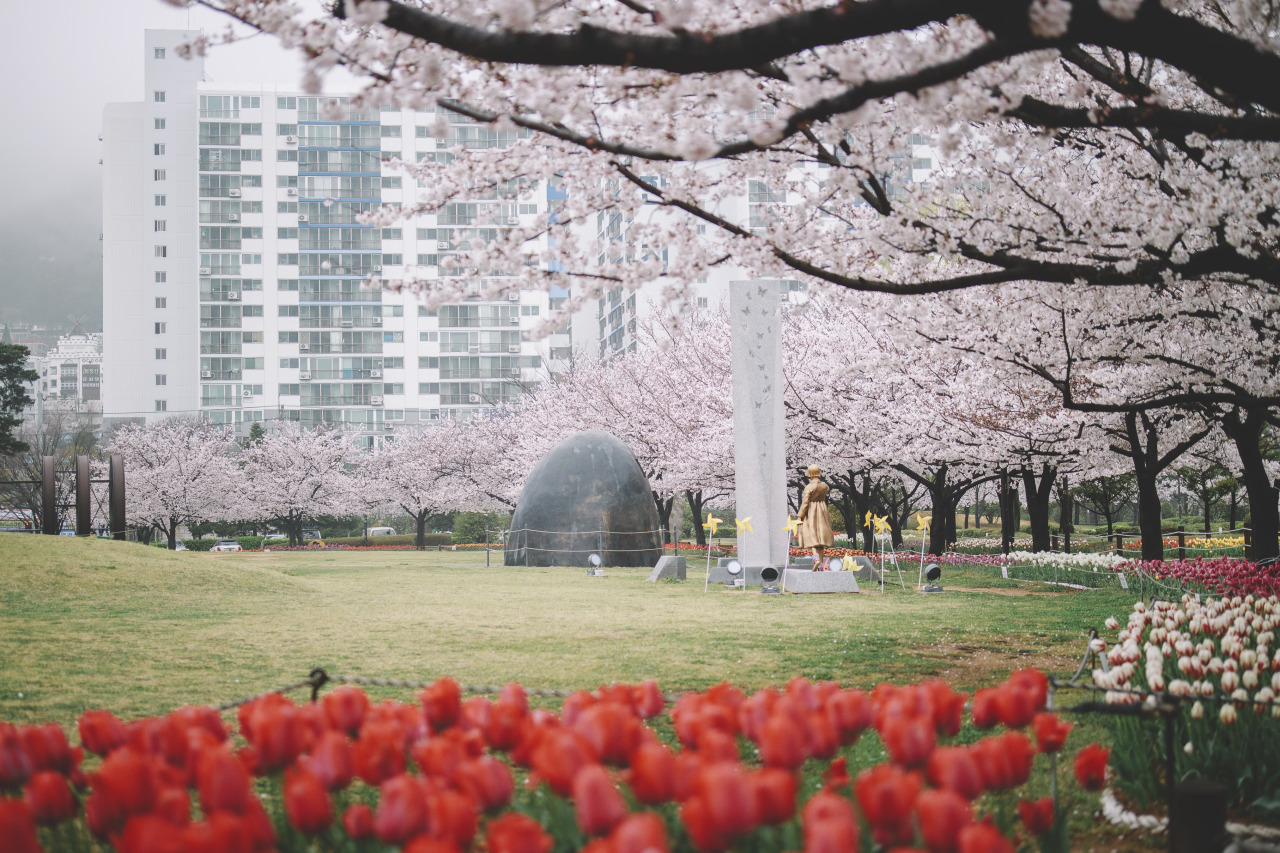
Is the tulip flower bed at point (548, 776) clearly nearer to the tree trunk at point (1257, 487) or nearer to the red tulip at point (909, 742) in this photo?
the red tulip at point (909, 742)

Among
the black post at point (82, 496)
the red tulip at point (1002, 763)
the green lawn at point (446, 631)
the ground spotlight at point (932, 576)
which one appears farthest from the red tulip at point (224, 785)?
the black post at point (82, 496)

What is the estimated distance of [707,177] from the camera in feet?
25.2

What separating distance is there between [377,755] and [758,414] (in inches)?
664

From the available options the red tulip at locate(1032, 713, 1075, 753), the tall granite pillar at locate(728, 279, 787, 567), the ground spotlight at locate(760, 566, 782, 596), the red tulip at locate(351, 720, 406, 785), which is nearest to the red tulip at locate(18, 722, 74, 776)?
the red tulip at locate(351, 720, 406, 785)

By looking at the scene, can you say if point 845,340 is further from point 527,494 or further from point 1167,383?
point 1167,383

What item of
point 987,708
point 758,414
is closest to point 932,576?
point 758,414

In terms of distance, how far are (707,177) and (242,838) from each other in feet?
21.8

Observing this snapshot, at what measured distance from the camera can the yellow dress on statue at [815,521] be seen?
62.8 feet

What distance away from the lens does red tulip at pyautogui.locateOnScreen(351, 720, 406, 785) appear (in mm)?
2348

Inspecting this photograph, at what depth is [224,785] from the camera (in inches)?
80.3

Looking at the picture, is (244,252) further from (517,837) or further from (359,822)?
(517,837)

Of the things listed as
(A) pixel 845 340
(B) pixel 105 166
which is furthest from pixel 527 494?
(B) pixel 105 166

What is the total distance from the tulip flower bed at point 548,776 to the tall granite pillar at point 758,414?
16077 millimetres

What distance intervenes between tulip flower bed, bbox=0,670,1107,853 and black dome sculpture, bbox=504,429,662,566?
22.3m
